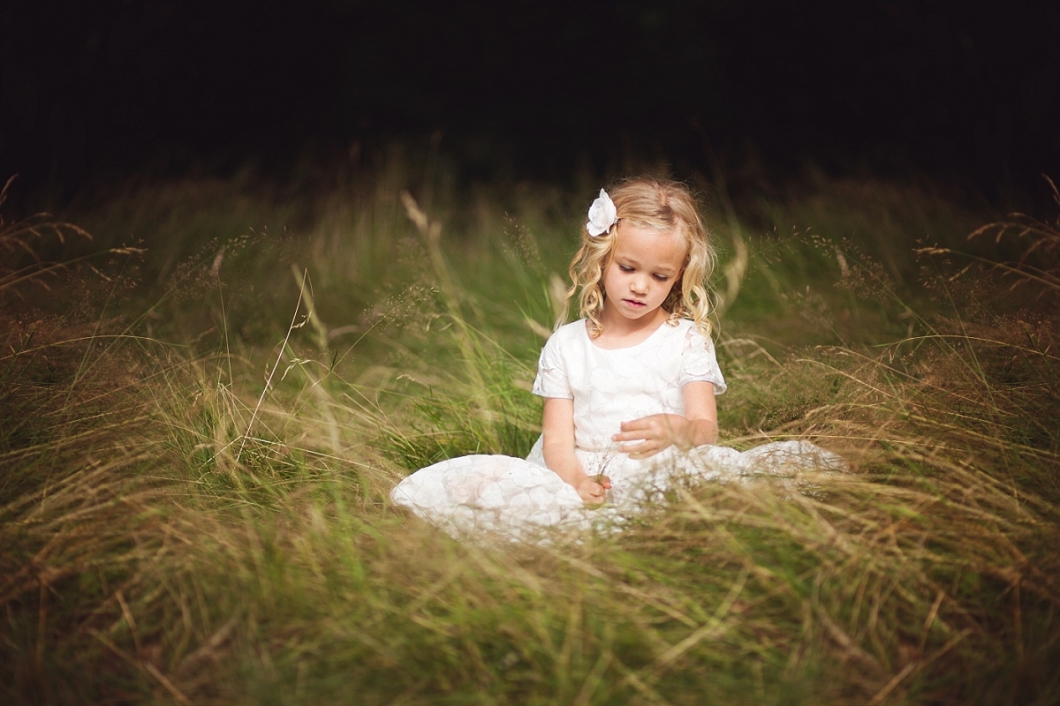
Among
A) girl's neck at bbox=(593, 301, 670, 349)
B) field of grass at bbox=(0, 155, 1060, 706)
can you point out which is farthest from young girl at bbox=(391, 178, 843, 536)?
field of grass at bbox=(0, 155, 1060, 706)

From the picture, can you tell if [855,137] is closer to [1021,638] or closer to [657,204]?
[657,204]

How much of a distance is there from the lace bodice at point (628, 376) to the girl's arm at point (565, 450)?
0.02 metres

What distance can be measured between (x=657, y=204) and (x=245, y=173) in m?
3.64

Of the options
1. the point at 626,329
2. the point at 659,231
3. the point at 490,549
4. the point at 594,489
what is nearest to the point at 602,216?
the point at 659,231

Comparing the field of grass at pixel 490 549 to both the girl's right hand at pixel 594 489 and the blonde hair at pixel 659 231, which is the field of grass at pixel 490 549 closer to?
the girl's right hand at pixel 594 489

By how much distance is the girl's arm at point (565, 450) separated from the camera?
223 centimetres

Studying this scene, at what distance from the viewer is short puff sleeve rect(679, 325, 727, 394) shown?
7.75 feet

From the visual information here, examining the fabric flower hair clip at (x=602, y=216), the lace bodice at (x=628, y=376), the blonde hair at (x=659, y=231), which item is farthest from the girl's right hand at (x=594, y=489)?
the fabric flower hair clip at (x=602, y=216)

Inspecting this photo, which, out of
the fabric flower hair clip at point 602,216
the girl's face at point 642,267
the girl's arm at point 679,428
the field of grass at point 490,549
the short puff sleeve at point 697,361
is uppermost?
the fabric flower hair clip at point 602,216

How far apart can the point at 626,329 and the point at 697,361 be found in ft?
0.69

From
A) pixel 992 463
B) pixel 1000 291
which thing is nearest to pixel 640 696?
pixel 992 463

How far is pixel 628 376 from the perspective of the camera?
93.8 inches

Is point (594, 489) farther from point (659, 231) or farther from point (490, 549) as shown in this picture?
point (659, 231)

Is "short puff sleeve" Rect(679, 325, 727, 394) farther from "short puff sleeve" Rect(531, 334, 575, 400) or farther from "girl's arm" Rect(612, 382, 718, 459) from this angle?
"short puff sleeve" Rect(531, 334, 575, 400)
